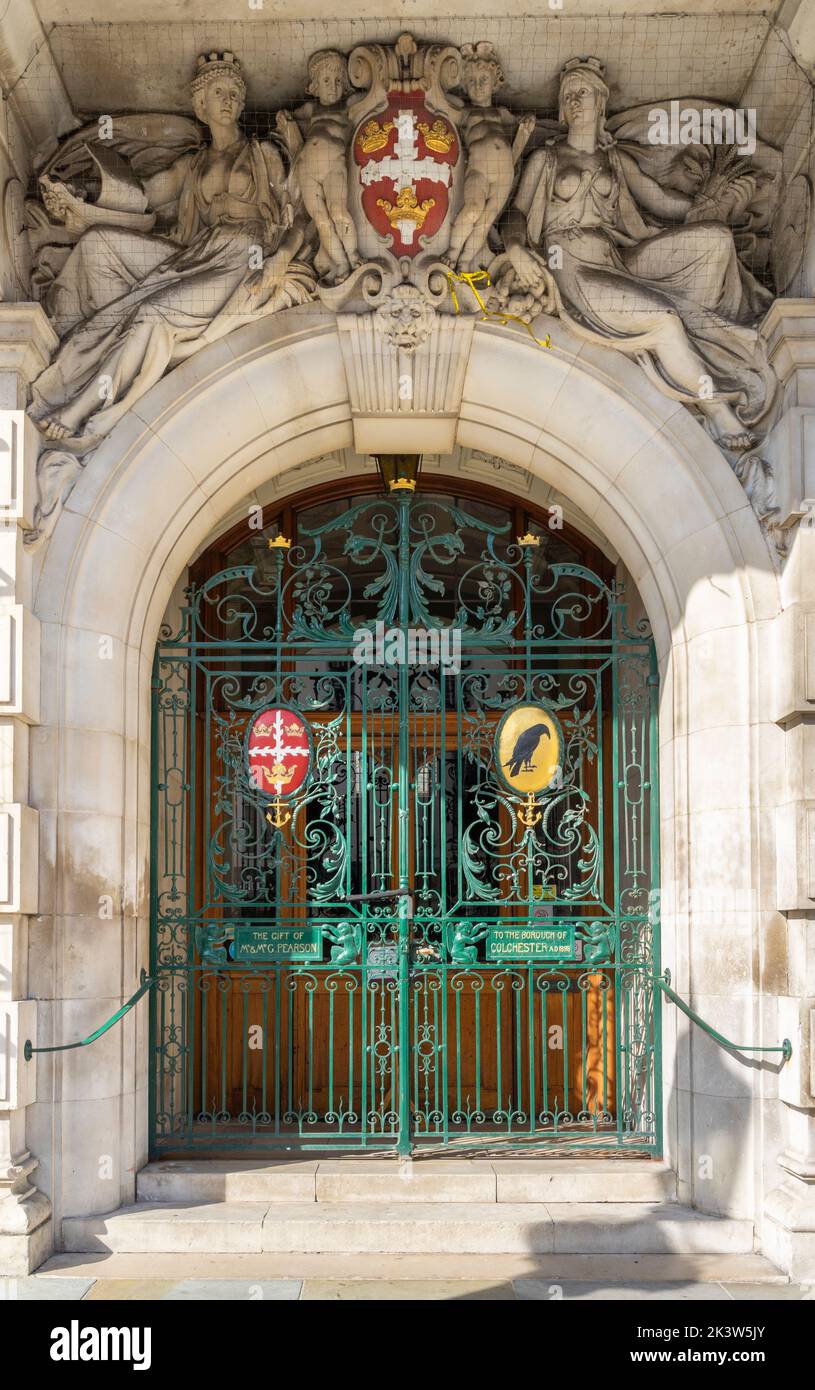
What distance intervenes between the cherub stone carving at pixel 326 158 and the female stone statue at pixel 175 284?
13 centimetres

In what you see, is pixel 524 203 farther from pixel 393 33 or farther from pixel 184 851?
pixel 184 851

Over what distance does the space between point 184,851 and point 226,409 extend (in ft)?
8.60

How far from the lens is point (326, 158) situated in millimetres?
7109

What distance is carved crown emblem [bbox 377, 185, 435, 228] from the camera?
712 centimetres

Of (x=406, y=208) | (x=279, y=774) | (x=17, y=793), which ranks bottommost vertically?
(x=17, y=793)

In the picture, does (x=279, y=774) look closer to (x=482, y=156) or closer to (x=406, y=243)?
(x=406, y=243)

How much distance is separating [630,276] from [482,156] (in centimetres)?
98

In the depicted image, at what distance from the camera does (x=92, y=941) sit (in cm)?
695

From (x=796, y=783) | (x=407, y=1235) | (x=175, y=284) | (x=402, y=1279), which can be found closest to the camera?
(x=402, y=1279)

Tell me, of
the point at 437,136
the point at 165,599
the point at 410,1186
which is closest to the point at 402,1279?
the point at 410,1186

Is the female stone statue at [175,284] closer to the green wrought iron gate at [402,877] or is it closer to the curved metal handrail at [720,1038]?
the green wrought iron gate at [402,877]

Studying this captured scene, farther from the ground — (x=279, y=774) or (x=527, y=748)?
(x=527, y=748)

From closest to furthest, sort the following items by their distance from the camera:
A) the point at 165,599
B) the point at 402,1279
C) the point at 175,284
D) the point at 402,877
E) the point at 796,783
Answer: the point at 402,1279 → the point at 796,783 → the point at 175,284 → the point at 402,877 → the point at 165,599

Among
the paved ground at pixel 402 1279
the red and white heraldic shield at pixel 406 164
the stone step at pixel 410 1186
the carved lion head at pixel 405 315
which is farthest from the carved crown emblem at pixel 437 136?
the paved ground at pixel 402 1279
